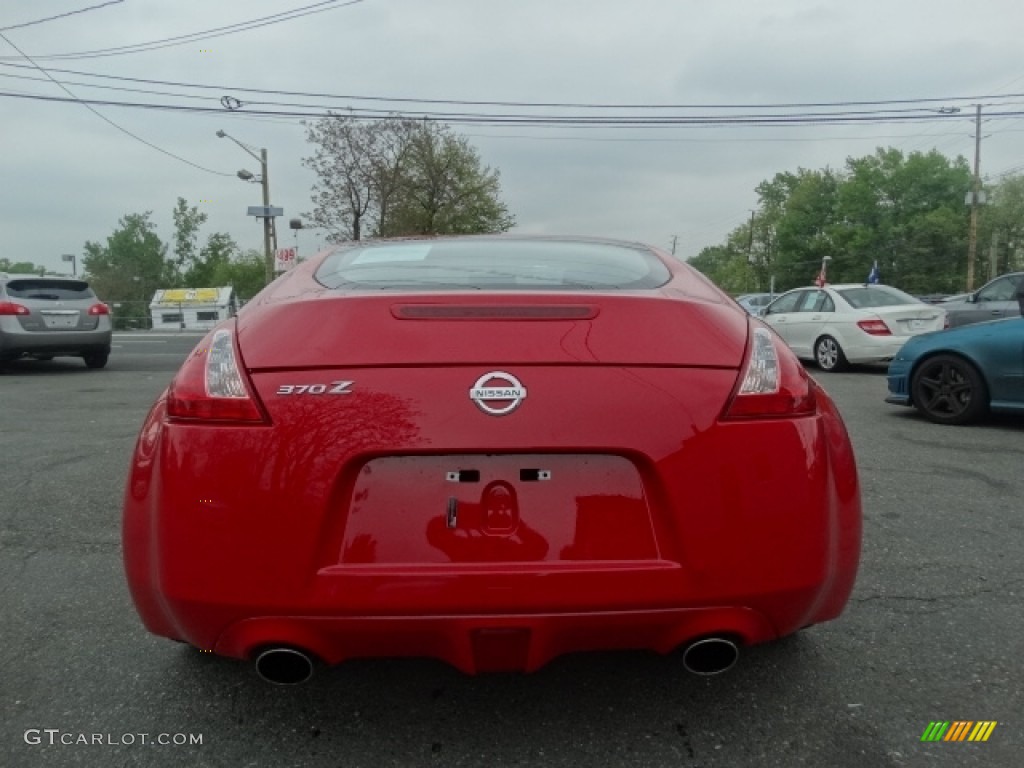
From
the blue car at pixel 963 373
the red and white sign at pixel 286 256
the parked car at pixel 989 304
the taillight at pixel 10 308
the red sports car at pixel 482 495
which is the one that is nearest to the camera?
the red sports car at pixel 482 495

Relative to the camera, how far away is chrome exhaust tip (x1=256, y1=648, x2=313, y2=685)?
6.31 ft

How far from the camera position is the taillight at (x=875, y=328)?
11.4 m

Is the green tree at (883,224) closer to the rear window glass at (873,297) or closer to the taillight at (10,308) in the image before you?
the rear window glass at (873,297)

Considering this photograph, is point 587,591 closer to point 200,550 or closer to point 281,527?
point 281,527

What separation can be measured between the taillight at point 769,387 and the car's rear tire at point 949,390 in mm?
5591

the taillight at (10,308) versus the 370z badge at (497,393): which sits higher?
the 370z badge at (497,393)

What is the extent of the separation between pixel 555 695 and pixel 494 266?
48.7 inches

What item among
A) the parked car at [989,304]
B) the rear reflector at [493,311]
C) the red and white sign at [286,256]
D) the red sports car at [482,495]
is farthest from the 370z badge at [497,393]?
the red and white sign at [286,256]

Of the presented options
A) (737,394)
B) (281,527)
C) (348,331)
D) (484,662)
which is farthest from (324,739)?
(737,394)

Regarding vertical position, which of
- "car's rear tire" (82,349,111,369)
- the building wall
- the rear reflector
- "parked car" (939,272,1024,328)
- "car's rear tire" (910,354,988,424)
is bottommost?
the building wall

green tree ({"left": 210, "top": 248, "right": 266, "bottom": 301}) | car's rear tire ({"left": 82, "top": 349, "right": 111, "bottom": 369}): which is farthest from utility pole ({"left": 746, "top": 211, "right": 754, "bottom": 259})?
car's rear tire ({"left": 82, "top": 349, "right": 111, "bottom": 369})

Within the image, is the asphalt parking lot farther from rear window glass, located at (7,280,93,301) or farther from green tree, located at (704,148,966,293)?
green tree, located at (704,148,966,293)

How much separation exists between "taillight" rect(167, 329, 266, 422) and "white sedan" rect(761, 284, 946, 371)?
10.9 m

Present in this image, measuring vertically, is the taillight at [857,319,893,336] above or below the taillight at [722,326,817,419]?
below
